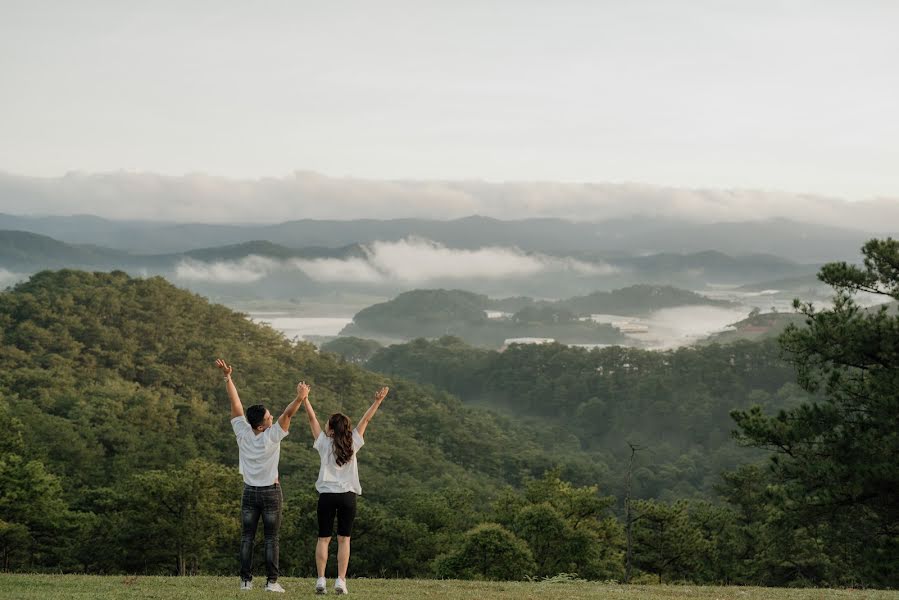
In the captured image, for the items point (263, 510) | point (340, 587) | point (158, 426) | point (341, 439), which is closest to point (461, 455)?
point (158, 426)

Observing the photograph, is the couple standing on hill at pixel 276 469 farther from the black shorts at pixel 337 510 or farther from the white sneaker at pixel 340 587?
the white sneaker at pixel 340 587

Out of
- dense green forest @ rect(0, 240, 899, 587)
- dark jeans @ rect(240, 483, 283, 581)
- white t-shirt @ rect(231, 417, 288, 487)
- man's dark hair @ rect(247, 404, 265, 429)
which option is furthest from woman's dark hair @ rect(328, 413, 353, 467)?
dense green forest @ rect(0, 240, 899, 587)

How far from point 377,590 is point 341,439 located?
3478 mm

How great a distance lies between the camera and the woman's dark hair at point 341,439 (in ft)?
31.8

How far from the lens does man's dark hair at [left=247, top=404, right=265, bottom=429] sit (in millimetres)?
9758

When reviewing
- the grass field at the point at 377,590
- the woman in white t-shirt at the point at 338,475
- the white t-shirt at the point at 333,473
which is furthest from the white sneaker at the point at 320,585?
the white t-shirt at the point at 333,473

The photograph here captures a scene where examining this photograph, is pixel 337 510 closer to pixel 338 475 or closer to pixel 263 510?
pixel 338 475

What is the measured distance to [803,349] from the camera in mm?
19078

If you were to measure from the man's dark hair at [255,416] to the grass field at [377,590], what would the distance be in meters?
2.15

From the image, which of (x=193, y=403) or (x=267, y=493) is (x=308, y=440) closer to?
(x=193, y=403)

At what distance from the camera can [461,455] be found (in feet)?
304

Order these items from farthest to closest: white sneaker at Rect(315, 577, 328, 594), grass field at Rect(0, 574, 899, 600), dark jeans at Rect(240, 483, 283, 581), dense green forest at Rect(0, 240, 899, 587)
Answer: dense green forest at Rect(0, 240, 899, 587), grass field at Rect(0, 574, 899, 600), white sneaker at Rect(315, 577, 328, 594), dark jeans at Rect(240, 483, 283, 581)

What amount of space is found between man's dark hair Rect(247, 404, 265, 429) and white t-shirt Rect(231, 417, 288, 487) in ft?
0.30

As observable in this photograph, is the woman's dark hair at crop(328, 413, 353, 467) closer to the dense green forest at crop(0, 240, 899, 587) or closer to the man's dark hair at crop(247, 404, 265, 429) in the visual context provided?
the man's dark hair at crop(247, 404, 265, 429)
